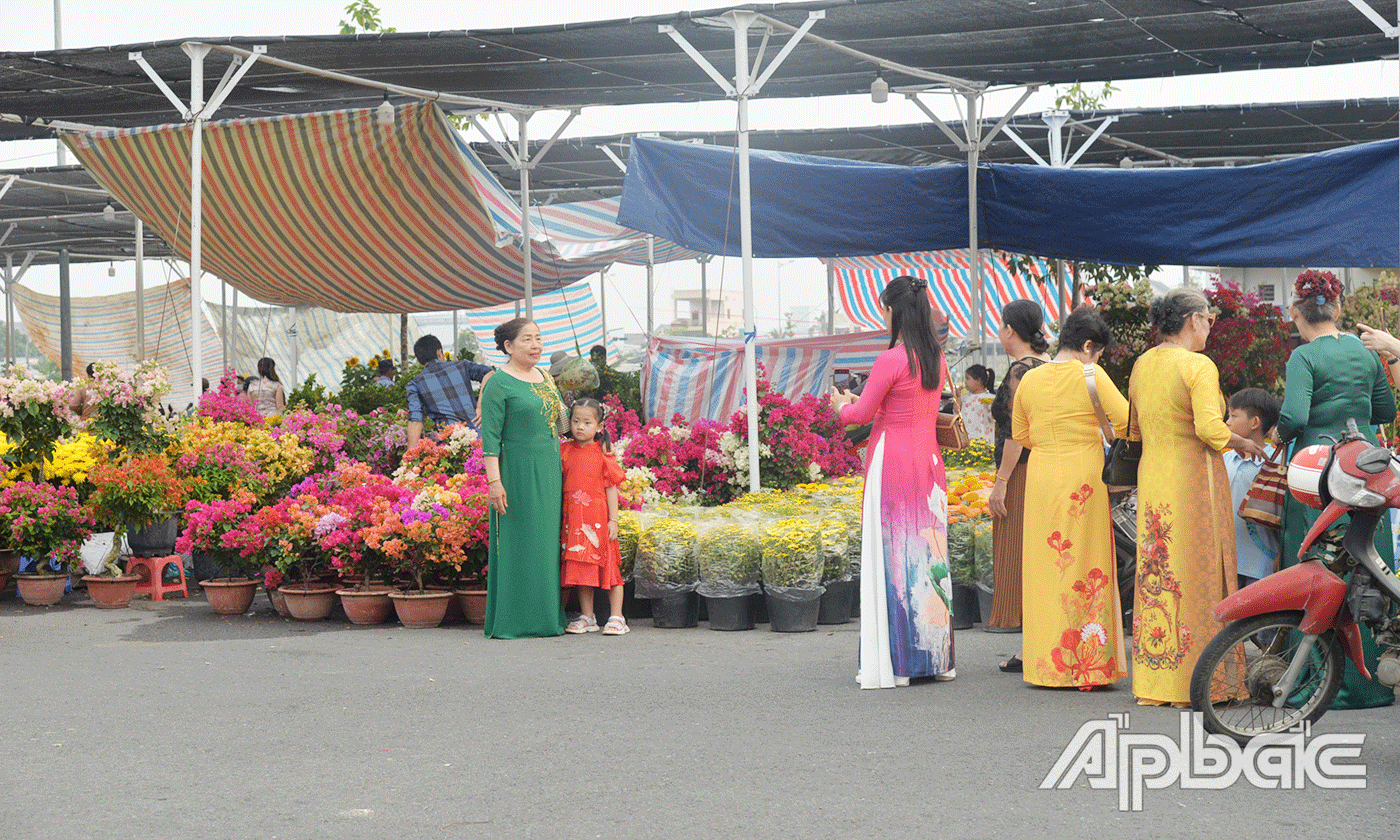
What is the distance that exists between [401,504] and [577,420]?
1.37m

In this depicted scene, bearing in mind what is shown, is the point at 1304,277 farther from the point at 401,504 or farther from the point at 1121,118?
the point at 1121,118

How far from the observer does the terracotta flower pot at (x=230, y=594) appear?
27.0 feet

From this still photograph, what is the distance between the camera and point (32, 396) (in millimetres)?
8914

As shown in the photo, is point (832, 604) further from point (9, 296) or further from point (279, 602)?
point (9, 296)

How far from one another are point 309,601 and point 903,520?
13.3 ft

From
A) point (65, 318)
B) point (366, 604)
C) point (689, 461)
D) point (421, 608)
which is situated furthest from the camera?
point (65, 318)

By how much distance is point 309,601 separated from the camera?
312 inches

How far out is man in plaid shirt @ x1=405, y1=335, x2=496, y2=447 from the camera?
33.2 feet

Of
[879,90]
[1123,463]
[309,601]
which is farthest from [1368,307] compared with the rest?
[309,601]

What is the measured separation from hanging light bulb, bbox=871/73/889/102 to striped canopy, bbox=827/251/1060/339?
9336mm

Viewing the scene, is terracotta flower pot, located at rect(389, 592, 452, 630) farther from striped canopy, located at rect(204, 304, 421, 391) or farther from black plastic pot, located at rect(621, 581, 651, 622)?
striped canopy, located at rect(204, 304, 421, 391)

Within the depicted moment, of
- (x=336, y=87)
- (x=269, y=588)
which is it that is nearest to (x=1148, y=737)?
(x=269, y=588)

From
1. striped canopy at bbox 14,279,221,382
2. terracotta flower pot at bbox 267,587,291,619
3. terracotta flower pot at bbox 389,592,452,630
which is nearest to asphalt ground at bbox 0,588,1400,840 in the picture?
terracotta flower pot at bbox 389,592,452,630

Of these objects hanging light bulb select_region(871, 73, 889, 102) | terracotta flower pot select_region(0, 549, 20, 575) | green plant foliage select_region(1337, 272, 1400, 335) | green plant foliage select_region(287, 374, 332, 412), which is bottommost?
terracotta flower pot select_region(0, 549, 20, 575)
